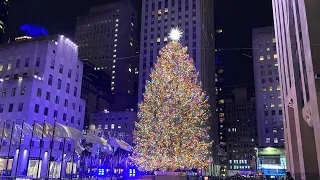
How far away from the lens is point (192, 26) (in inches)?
4149

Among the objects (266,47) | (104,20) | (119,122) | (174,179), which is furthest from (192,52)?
(104,20)

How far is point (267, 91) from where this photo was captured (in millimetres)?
102375

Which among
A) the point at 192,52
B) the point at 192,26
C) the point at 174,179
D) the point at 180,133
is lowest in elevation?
the point at 174,179

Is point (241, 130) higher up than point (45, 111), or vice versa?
point (241, 130)

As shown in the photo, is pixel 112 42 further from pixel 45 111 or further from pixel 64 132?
pixel 64 132

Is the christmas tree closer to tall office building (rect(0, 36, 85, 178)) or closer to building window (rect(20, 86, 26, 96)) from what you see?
tall office building (rect(0, 36, 85, 178))

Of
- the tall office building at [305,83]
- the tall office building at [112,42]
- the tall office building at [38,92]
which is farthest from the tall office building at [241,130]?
the tall office building at [305,83]

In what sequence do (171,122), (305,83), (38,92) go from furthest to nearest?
(38,92)
(171,122)
(305,83)

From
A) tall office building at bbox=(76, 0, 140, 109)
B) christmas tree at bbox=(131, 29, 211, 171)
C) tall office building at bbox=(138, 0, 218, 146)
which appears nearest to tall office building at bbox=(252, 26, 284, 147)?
tall office building at bbox=(138, 0, 218, 146)

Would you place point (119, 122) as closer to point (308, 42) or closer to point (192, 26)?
point (192, 26)

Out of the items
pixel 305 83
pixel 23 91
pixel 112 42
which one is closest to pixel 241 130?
pixel 112 42

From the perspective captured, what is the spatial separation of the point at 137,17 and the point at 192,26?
97.6 m

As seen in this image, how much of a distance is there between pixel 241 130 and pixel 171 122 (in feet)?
531

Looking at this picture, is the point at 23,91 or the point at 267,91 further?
the point at 267,91
